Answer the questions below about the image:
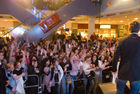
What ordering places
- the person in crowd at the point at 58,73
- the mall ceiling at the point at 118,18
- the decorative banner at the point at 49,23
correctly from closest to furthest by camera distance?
1. the person in crowd at the point at 58,73
2. the decorative banner at the point at 49,23
3. the mall ceiling at the point at 118,18

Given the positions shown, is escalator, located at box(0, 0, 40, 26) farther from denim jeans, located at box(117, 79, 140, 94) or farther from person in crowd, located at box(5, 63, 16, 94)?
denim jeans, located at box(117, 79, 140, 94)

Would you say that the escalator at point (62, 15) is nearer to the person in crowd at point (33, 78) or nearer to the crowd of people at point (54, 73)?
the crowd of people at point (54, 73)

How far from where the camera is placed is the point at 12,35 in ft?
27.3

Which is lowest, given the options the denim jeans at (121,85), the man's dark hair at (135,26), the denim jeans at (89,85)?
the denim jeans at (89,85)

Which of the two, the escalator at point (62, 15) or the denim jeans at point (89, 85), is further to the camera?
the escalator at point (62, 15)

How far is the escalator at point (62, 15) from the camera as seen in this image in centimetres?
829

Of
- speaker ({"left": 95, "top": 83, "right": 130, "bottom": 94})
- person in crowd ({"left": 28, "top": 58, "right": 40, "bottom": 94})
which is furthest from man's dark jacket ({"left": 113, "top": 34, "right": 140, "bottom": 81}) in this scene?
person in crowd ({"left": 28, "top": 58, "right": 40, "bottom": 94})

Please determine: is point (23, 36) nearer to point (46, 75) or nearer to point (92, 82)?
point (46, 75)

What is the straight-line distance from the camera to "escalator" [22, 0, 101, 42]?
829cm

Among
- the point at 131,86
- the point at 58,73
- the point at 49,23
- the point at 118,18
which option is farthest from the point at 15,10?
the point at 118,18

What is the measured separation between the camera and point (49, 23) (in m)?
8.57

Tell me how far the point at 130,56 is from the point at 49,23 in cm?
758

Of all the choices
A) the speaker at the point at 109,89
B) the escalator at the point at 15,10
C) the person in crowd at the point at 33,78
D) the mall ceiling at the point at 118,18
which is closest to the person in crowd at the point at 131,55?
the speaker at the point at 109,89

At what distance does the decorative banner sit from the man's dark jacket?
7.40 m
